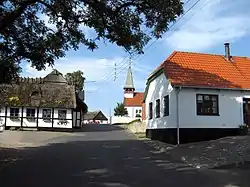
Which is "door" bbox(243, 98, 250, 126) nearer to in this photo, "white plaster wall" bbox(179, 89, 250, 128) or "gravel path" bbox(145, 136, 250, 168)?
"white plaster wall" bbox(179, 89, 250, 128)

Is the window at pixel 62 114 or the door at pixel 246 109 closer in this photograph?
the door at pixel 246 109

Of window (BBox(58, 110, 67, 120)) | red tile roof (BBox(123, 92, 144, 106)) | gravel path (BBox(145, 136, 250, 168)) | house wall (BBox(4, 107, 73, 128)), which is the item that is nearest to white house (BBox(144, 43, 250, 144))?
gravel path (BBox(145, 136, 250, 168))

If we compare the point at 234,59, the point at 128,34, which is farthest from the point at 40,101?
the point at 128,34

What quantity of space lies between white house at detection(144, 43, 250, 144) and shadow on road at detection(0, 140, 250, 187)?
632 centimetres

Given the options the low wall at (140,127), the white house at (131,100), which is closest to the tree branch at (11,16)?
the low wall at (140,127)

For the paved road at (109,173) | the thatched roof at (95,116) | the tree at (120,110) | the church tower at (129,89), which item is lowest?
the paved road at (109,173)

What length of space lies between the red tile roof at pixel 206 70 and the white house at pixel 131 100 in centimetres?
6635

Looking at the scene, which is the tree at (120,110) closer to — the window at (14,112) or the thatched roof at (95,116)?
the thatched roof at (95,116)

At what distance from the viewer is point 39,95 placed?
41938 mm

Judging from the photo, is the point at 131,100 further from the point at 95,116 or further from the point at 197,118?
the point at 197,118

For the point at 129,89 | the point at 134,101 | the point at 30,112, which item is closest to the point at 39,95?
the point at 30,112

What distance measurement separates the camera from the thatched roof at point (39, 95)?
40.4 metres

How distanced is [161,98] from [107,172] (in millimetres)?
14577

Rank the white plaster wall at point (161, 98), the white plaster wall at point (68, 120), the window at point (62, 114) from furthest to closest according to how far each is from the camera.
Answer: the window at point (62, 114) → the white plaster wall at point (68, 120) → the white plaster wall at point (161, 98)
